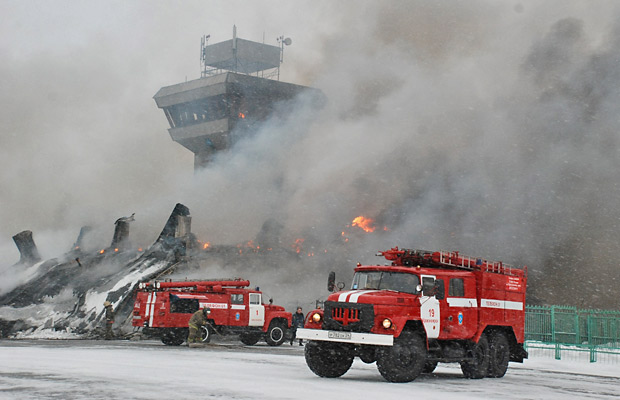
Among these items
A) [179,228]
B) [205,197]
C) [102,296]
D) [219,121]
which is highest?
[219,121]

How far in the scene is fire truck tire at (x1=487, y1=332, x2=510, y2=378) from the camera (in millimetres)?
15984

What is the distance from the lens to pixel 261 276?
1613 inches

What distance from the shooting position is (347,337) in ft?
44.9

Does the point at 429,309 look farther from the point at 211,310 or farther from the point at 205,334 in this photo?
the point at 211,310

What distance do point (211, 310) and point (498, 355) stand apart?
14132mm

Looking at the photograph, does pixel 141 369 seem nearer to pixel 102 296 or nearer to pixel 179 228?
pixel 102 296

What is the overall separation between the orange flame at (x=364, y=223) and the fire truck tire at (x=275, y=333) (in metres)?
18.6

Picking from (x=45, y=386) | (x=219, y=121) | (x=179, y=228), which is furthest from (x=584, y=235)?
(x=219, y=121)

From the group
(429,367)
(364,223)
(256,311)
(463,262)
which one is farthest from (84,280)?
(463,262)

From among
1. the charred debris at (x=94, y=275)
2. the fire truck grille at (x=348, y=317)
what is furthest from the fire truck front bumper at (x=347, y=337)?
the charred debris at (x=94, y=275)

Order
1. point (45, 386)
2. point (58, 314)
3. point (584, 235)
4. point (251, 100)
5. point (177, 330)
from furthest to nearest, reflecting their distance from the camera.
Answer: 1. point (251, 100)
2. point (584, 235)
3. point (58, 314)
4. point (177, 330)
5. point (45, 386)

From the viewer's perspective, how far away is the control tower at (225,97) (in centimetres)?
7869

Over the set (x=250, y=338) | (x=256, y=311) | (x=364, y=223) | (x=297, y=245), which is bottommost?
(x=250, y=338)

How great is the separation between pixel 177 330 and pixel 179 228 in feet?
52.3
